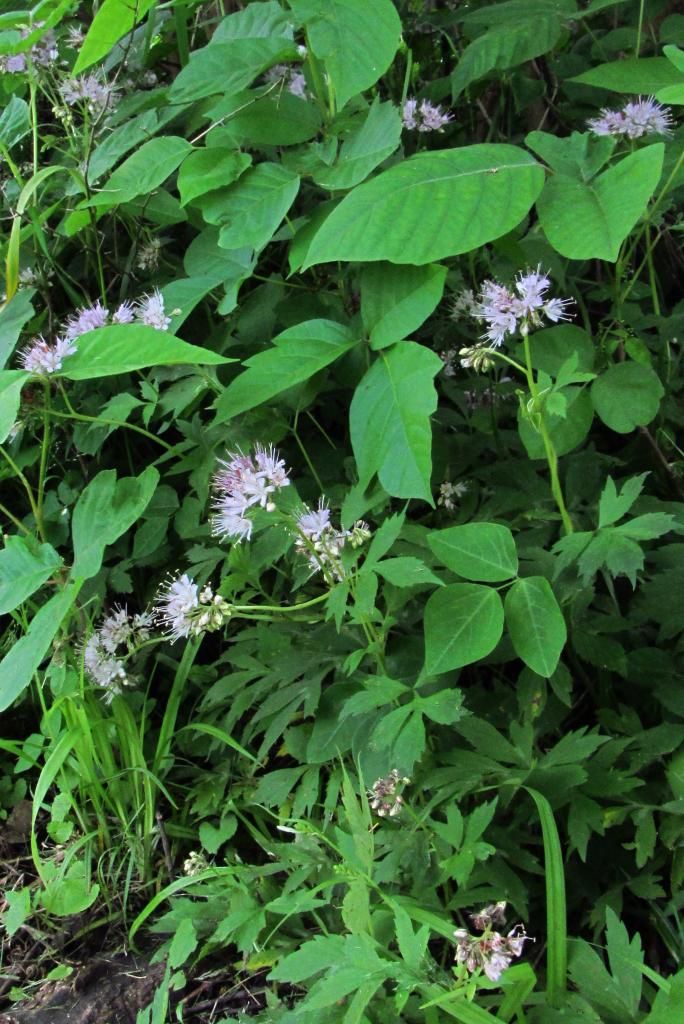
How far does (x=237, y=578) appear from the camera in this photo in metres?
1.29

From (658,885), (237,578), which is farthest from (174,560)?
(658,885)

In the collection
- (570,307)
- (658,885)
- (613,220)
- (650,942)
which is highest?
(613,220)

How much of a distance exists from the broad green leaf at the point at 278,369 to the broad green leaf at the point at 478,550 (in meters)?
0.30

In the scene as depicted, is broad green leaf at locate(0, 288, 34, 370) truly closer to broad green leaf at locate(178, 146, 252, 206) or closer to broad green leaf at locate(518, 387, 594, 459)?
broad green leaf at locate(178, 146, 252, 206)

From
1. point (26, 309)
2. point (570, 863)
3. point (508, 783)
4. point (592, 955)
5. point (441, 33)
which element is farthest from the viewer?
point (441, 33)

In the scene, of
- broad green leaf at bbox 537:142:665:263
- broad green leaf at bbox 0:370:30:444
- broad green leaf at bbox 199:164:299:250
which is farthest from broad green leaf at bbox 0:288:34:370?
broad green leaf at bbox 537:142:665:263

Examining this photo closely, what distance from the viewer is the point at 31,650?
4.08ft

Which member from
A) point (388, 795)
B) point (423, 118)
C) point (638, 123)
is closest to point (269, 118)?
point (423, 118)

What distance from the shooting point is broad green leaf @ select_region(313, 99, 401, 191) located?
4.00 ft

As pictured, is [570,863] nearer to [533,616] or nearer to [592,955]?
[592,955]

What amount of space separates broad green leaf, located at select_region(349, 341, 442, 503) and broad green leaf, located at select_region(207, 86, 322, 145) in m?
0.39

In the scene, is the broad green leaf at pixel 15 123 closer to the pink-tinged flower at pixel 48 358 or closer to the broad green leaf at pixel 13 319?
the broad green leaf at pixel 13 319

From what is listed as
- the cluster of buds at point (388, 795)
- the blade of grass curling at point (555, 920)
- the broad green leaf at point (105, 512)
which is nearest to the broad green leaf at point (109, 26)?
the broad green leaf at point (105, 512)

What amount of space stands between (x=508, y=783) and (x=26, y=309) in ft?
3.39
